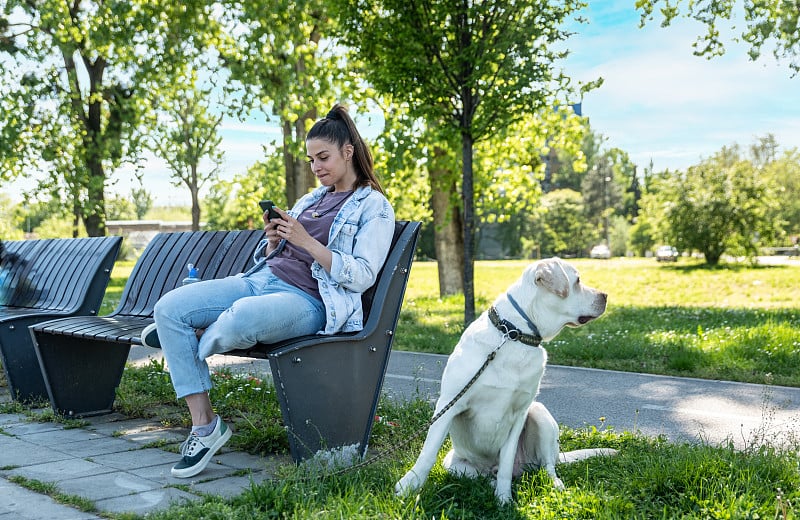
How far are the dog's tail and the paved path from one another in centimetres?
74

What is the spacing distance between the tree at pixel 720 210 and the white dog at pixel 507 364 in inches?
969

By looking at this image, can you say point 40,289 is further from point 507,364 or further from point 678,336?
point 678,336

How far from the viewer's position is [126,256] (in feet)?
174

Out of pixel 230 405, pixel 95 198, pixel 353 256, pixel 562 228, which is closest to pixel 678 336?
pixel 230 405

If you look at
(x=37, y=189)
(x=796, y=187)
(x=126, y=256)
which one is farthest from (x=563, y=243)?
(x=37, y=189)

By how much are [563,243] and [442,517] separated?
81.8 m

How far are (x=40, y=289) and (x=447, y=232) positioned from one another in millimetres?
10534

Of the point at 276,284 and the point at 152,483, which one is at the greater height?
the point at 276,284

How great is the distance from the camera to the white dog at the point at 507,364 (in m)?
3.59

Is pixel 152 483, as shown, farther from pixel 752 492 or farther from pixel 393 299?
pixel 752 492

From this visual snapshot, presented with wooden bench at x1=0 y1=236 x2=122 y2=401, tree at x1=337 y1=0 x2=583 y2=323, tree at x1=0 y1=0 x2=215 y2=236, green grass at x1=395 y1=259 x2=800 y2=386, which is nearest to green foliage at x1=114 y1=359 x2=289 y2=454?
wooden bench at x1=0 y1=236 x2=122 y2=401

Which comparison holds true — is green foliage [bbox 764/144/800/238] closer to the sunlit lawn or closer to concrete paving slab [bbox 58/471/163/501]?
the sunlit lawn

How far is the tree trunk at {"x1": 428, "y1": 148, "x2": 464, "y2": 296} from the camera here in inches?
628

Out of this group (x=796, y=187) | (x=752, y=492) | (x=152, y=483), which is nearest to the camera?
(x=752, y=492)
